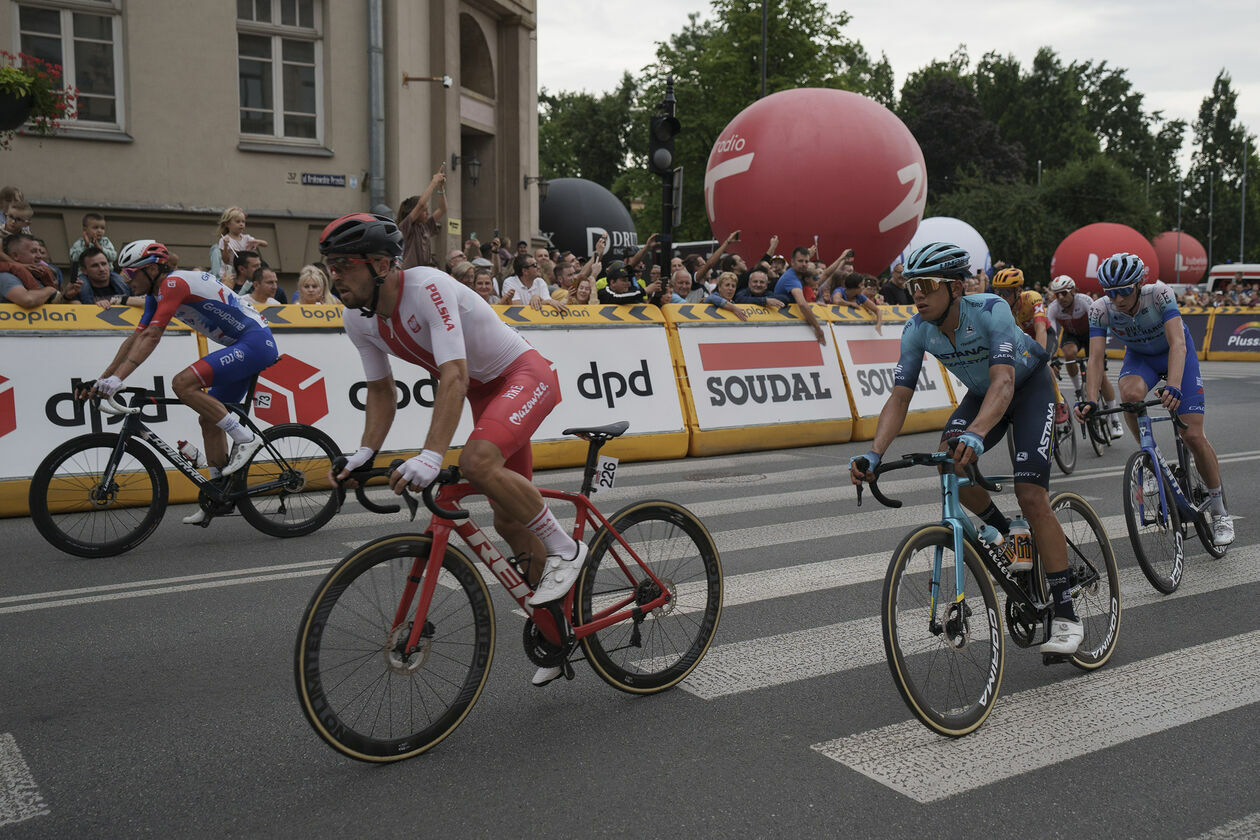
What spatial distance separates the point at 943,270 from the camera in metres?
4.71

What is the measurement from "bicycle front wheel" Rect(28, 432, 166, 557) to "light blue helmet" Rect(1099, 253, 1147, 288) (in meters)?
6.41

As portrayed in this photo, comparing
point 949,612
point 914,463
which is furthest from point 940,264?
point 949,612

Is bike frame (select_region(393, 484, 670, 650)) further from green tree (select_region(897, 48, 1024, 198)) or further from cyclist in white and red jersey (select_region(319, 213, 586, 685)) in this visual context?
green tree (select_region(897, 48, 1024, 198))

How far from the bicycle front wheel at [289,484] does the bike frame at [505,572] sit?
385 centimetres


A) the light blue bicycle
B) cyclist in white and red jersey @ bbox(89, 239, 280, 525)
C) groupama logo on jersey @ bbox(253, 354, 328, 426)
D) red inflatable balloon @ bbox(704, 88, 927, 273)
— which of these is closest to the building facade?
red inflatable balloon @ bbox(704, 88, 927, 273)

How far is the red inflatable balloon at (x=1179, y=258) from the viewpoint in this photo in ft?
231

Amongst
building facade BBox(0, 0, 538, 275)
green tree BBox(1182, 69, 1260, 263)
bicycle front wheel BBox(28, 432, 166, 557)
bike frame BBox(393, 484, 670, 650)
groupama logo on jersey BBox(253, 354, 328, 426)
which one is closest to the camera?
bike frame BBox(393, 484, 670, 650)

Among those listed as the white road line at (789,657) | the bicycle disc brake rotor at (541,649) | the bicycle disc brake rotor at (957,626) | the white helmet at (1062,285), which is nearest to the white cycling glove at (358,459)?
the bicycle disc brake rotor at (541,649)

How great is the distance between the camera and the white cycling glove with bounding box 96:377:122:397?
7.44 metres

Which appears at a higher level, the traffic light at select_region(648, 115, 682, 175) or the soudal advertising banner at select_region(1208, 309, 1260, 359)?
the traffic light at select_region(648, 115, 682, 175)

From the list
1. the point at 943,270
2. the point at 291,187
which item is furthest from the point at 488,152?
the point at 943,270

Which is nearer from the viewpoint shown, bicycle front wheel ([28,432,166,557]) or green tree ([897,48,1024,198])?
bicycle front wheel ([28,432,166,557])

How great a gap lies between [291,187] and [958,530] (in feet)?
58.6

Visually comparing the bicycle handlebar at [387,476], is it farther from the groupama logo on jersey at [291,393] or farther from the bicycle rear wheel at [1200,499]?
the groupama logo on jersey at [291,393]
